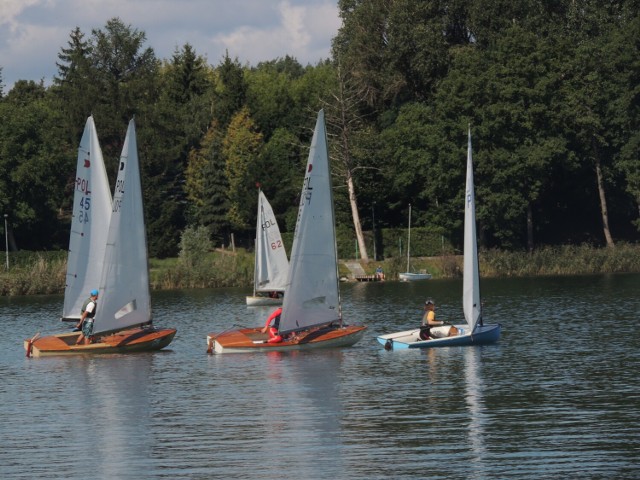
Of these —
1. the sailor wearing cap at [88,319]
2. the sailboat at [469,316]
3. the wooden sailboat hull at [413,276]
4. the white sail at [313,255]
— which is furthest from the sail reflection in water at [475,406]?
the wooden sailboat hull at [413,276]

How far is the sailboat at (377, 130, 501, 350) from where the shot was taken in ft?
148

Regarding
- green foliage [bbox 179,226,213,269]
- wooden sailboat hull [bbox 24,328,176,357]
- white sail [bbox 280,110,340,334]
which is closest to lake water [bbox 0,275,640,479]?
wooden sailboat hull [bbox 24,328,176,357]

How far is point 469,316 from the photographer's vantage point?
1795 inches

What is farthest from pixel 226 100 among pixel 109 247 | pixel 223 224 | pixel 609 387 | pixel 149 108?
pixel 609 387

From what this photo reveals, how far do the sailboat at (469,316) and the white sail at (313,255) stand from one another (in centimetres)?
281

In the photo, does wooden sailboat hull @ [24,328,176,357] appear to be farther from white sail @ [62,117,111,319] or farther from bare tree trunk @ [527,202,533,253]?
bare tree trunk @ [527,202,533,253]

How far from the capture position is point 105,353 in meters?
45.4

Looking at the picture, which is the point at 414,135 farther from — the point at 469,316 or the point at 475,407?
the point at 475,407

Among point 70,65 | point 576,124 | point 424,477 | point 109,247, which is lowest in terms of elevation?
point 424,477

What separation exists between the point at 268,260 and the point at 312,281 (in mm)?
24946

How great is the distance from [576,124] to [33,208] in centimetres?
4383

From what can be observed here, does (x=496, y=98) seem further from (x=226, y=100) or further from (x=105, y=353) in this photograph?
(x=105, y=353)

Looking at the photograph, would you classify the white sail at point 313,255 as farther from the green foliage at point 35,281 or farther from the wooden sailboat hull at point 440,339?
the green foliage at point 35,281

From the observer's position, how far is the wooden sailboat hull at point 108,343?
4503cm
